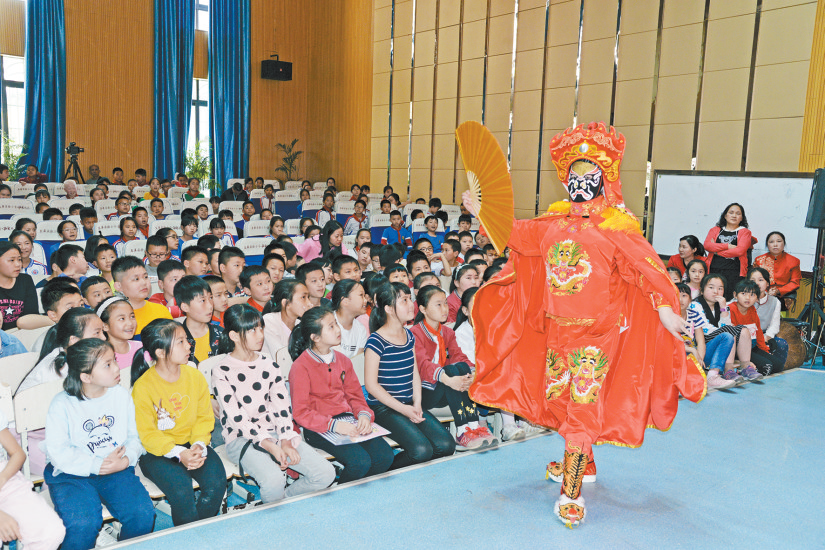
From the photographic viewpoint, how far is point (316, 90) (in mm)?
13328

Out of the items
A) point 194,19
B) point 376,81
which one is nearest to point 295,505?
point 376,81

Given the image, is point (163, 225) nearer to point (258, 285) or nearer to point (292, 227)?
point (292, 227)

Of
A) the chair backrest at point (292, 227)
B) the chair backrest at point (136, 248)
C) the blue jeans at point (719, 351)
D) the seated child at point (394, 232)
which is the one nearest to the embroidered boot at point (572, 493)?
the blue jeans at point (719, 351)

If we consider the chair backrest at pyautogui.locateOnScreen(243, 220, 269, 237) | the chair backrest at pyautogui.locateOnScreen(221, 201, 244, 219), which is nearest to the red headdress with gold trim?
the chair backrest at pyautogui.locateOnScreen(243, 220, 269, 237)

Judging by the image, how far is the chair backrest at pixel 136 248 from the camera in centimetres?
505

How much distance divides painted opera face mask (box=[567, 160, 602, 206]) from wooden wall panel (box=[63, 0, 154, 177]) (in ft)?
35.1

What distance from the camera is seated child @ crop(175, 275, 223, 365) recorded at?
297cm

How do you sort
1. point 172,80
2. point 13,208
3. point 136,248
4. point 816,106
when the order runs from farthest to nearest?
point 172,80
point 13,208
point 816,106
point 136,248

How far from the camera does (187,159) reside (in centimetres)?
1204

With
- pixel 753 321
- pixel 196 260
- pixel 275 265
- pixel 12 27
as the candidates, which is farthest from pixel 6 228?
pixel 12 27

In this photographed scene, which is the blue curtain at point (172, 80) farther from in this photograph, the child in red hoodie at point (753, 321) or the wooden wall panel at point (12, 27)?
the child in red hoodie at point (753, 321)

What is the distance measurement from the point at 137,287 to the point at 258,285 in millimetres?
642

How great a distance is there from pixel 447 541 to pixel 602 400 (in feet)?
2.59

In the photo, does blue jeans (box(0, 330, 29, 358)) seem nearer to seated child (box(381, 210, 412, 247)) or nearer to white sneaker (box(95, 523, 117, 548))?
white sneaker (box(95, 523, 117, 548))
